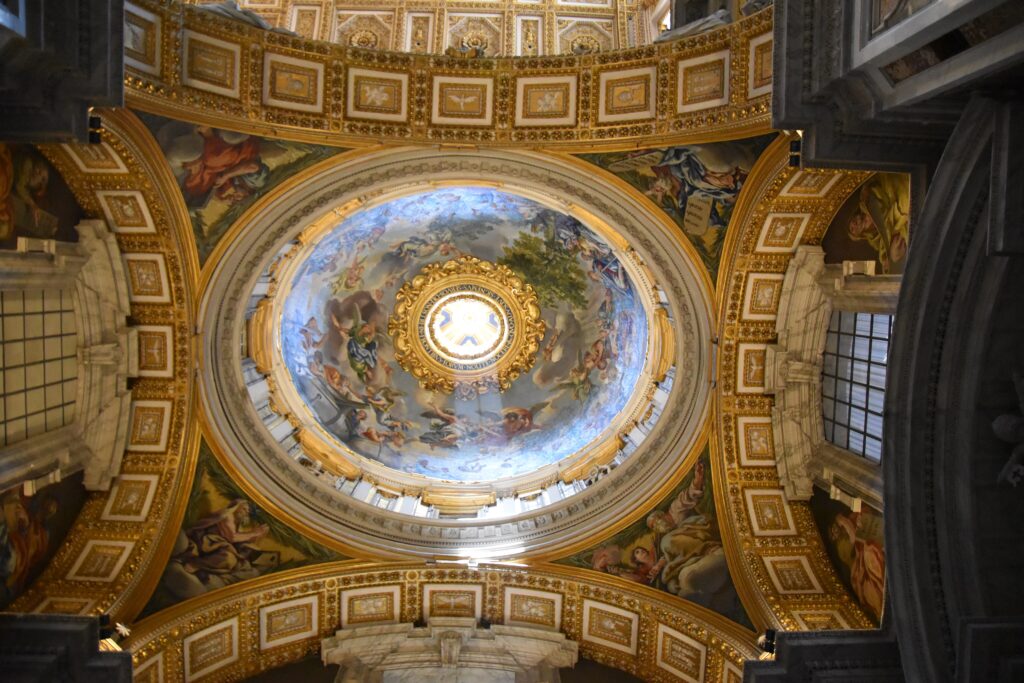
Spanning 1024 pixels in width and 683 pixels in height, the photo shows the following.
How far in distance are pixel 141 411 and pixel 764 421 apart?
11.4 m

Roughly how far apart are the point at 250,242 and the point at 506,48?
10.1 metres

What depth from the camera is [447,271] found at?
20.8m

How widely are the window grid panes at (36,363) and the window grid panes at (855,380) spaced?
1306cm

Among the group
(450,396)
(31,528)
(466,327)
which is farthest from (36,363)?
(466,327)

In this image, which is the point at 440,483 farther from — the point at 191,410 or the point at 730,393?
the point at 730,393

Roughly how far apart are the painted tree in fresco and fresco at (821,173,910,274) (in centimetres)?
748

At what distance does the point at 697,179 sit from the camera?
41.4 feet

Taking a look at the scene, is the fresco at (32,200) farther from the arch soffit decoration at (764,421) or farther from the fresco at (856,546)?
the fresco at (856,546)

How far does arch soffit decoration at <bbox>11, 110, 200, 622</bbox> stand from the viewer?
458 inches

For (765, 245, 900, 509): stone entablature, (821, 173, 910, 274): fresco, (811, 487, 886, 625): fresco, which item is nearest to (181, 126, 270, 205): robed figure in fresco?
(765, 245, 900, 509): stone entablature

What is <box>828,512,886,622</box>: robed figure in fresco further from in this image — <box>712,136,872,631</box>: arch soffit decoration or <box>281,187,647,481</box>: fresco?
<box>281,187,647,481</box>: fresco

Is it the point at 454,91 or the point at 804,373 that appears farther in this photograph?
the point at 804,373

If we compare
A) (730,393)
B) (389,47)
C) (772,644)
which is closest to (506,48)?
(389,47)

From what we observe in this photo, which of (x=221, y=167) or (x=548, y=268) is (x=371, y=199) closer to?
(x=221, y=167)
